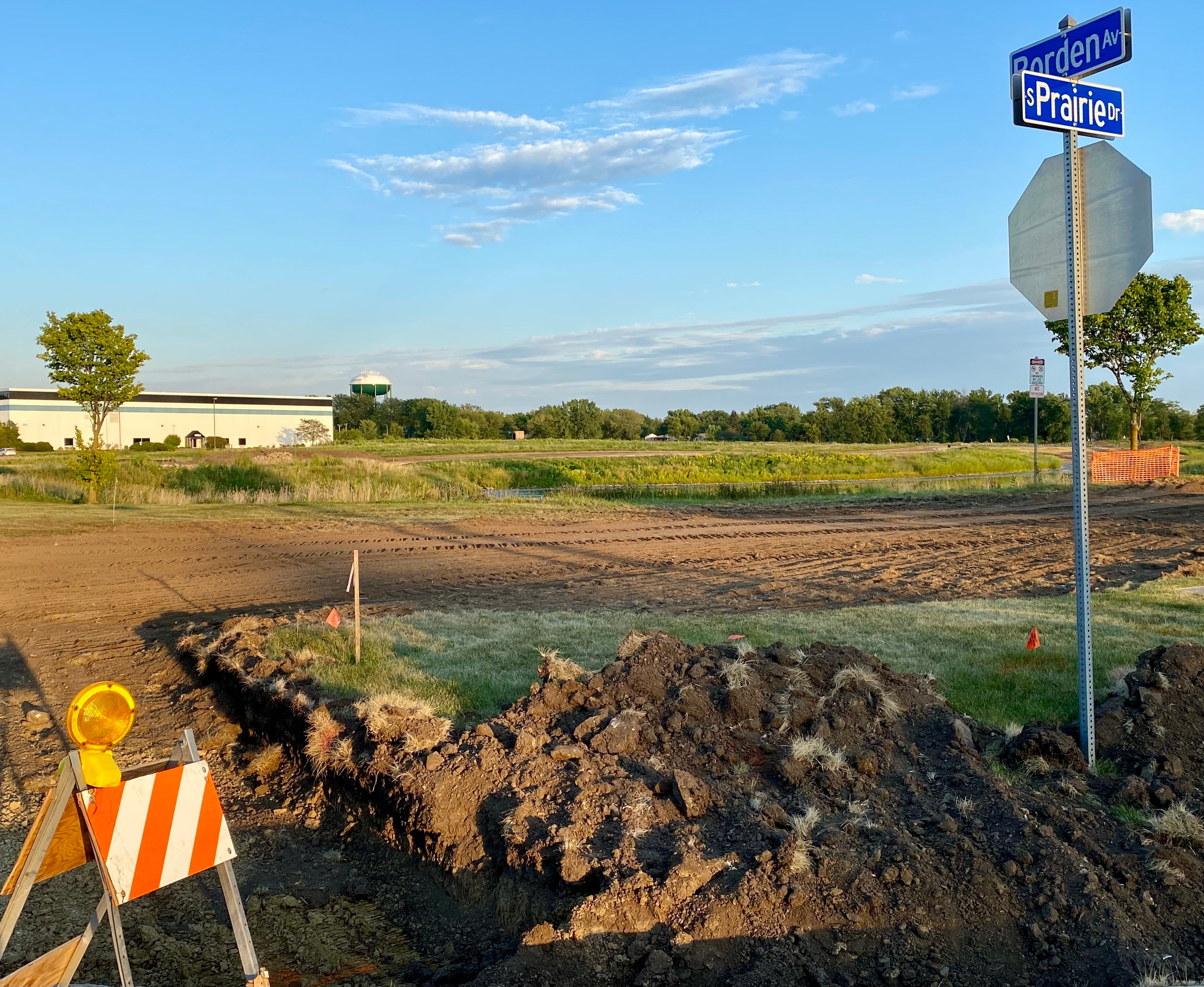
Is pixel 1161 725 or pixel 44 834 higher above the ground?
pixel 44 834

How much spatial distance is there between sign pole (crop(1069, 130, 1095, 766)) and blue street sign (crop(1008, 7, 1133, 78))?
0.36 m

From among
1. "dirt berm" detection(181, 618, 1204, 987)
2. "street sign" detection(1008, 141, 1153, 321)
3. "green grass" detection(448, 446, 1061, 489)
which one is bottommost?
"dirt berm" detection(181, 618, 1204, 987)

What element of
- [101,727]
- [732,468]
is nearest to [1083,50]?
[101,727]

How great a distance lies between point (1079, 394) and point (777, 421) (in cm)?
10370

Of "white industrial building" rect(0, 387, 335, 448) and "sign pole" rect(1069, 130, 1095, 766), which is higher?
"white industrial building" rect(0, 387, 335, 448)

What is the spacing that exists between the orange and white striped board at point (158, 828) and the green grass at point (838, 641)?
3248mm

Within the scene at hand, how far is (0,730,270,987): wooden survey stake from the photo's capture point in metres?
3.37

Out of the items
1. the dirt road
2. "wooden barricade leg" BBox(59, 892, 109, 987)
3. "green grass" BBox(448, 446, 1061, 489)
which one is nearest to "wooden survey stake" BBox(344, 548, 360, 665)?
the dirt road

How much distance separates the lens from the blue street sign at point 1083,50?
502cm

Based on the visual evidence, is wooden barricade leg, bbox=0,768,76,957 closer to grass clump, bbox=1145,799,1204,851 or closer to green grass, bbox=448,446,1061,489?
grass clump, bbox=1145,799,1204,851

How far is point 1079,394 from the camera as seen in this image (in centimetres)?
528

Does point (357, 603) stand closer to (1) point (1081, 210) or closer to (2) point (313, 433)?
(1) point (1081, 210)

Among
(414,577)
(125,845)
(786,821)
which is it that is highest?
(125,845)

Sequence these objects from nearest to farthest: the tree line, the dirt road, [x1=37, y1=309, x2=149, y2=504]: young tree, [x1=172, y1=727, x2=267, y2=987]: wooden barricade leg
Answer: [x1=172, y1=727, x2=267, y2=987]: wooden barricade leg, the dirt road, [x1=37, y1=309, x2=149, y2=504]: young tree, the tree line
